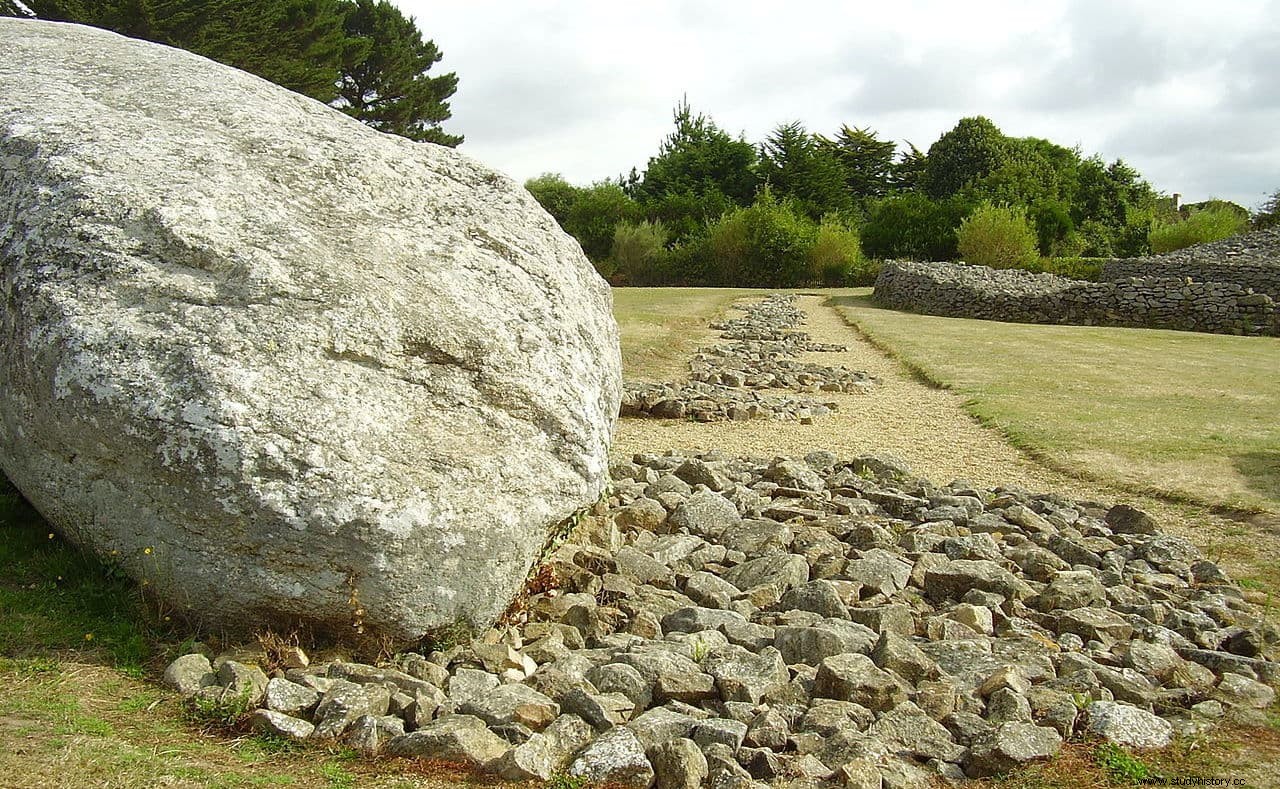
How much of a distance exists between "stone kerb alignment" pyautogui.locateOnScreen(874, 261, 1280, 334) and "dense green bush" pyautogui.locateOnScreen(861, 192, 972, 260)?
9.62 m

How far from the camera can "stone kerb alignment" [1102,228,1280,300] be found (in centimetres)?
2522

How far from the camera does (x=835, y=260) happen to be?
37719 mm

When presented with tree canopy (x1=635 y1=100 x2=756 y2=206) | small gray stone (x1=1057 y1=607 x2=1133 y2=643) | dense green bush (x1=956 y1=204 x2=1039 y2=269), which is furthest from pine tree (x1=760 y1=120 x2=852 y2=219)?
small gray stone (x1=1057 y1=607 x2=1133 y2=643)

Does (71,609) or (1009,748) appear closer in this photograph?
(1009,748)

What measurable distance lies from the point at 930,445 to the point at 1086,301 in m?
19.1

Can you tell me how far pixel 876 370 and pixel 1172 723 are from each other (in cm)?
1178

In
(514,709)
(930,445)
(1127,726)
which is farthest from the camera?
(930,445)

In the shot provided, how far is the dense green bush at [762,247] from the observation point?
37.9 m

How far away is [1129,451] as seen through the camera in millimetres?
9172

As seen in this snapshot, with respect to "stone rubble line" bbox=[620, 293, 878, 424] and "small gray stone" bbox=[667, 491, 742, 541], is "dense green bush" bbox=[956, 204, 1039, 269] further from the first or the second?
"small gray stone" bbox=[667, 491, 742, 541]

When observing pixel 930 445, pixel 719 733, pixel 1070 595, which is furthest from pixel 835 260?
pixel 719 733

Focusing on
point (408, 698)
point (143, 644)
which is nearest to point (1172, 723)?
point (408, 698)

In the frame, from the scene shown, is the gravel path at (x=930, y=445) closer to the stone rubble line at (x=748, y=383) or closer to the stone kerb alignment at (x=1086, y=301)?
the stone rubble line at (x=748, y=383)

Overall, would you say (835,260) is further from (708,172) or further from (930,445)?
(930,445)
